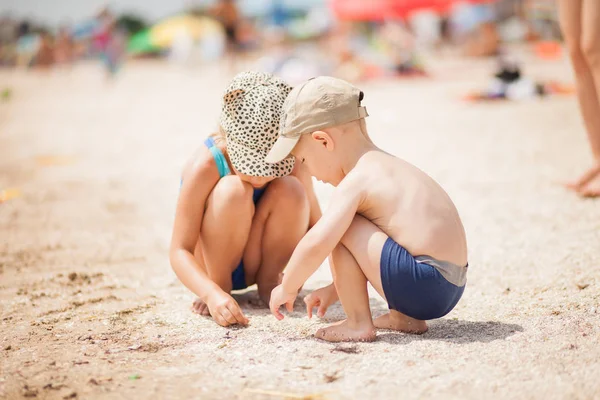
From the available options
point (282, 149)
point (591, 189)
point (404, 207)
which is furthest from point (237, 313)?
point (591, 189)

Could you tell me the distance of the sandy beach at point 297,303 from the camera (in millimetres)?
2012

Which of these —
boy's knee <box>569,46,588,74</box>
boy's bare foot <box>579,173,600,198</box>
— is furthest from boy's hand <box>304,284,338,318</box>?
boy's knee <box>569,46,588,74</box>

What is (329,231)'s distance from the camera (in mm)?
2186

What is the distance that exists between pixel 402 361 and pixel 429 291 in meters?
0.27

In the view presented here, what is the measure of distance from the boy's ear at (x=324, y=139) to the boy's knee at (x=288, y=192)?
1.49 feet

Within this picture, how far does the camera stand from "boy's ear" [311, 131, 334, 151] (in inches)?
89.9

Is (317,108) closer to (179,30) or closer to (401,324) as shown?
(401,324)

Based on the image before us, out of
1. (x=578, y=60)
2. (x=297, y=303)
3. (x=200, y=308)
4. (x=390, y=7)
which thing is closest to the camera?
(x=200, y=308)

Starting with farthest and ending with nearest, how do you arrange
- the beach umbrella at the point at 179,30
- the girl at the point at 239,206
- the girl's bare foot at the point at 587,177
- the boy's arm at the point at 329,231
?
the beach umbrella at the point at 179,30, the girl's bare foot at the point at 587,177, the girl at the point at 239,206, the boy's arm at the point at 329,231

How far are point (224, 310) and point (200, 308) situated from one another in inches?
11.0

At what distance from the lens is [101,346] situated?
2.37 m

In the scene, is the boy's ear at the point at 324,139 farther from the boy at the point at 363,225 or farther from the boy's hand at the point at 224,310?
the boy's hand at the point at 224,310

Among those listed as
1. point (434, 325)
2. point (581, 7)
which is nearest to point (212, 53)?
point (581, 7)

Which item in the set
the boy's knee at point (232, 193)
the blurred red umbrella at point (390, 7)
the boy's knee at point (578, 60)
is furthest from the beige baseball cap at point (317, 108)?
the blurred red umbrella at point (390, 7)
